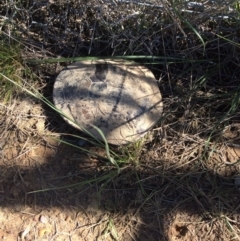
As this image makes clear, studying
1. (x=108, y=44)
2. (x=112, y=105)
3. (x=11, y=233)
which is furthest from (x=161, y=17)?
(x=11, y=233)

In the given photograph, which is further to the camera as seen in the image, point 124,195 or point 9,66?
point 9,66

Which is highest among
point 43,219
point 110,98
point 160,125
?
point 110,98

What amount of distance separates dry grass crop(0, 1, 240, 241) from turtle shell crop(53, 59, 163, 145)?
7 cm

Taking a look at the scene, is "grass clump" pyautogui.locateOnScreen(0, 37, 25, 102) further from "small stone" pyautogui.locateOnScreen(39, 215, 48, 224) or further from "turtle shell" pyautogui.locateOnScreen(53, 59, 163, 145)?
"small stone" pyautogui.locateOnScreen(39, 215, 48, 224)

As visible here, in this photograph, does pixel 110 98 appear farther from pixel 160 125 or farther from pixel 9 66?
pixel 9 66

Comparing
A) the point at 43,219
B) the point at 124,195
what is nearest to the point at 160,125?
the point at 124,195

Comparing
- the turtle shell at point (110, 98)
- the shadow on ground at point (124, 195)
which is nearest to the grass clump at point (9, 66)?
the turtle shell at point (110, 98)

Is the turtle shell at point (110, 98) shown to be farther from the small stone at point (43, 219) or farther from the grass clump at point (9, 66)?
the small stone at point (43, 219)

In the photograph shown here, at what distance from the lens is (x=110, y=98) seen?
240cm

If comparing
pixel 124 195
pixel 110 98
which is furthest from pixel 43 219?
pixel 110 98

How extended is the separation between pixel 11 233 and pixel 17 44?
38.1 inches

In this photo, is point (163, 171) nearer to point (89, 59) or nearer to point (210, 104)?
point (210, 104)

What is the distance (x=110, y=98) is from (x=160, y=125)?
11.7 inches

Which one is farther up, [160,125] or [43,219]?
[160,125]
